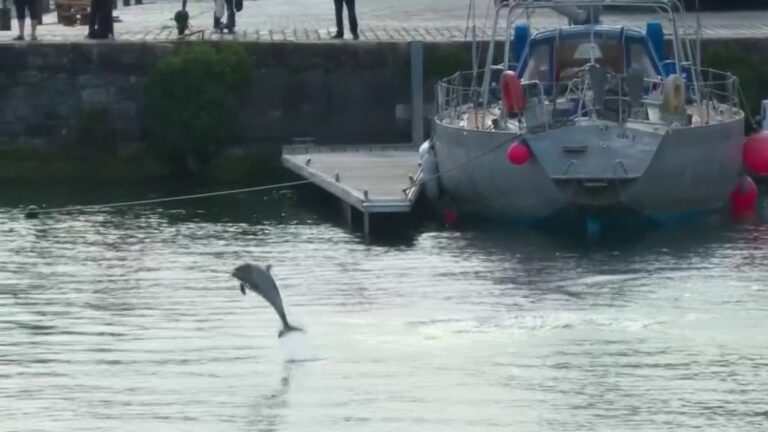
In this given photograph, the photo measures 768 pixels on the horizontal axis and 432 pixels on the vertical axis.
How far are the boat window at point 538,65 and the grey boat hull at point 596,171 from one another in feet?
4.23

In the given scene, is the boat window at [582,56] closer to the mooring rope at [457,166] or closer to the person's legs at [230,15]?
the mooring rope at [457,166]

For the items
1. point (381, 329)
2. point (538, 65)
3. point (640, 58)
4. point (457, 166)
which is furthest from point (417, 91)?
point (381, 329)

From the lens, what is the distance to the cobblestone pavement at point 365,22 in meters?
29.9

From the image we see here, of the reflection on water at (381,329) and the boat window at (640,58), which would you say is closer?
the reflection on water at (381,329)

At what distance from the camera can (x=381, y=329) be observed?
15.7 m

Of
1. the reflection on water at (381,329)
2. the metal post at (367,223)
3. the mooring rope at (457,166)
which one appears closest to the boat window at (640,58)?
the reflection on water at (381,329)

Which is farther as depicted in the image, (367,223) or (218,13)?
(218,13)

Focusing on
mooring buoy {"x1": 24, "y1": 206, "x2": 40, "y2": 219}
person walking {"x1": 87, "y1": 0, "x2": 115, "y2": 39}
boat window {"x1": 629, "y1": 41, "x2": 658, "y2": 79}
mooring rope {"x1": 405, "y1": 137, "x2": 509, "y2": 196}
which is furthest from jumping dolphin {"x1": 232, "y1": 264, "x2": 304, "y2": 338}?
person walking {"x1": 87, "y1": 0, "x2": 115, "y2": 39}

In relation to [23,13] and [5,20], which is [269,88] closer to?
[23,13]

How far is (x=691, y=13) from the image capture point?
118 feet

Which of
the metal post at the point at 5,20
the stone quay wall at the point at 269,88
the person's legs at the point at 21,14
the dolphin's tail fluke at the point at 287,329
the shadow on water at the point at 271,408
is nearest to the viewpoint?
the shadow on water at the point at 271,408

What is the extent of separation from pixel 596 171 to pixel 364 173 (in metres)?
4.01

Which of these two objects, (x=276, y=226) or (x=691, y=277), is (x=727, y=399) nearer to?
(x=691, y=277)

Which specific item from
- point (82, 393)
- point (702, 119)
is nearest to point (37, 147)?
point (702, 119)
